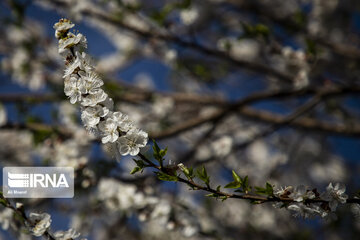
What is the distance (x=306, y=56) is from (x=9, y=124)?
276cm

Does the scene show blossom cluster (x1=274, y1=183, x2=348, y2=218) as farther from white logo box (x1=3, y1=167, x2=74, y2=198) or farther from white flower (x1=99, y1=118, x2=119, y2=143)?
white logo box (x1=3, y1=167, x2=74, y2=198)

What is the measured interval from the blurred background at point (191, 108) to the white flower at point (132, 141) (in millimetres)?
119

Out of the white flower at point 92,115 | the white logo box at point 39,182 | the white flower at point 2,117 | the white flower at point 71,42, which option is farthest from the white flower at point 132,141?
the white flower at point 2,117

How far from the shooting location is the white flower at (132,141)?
51.4 inches

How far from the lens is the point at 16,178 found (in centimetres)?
242

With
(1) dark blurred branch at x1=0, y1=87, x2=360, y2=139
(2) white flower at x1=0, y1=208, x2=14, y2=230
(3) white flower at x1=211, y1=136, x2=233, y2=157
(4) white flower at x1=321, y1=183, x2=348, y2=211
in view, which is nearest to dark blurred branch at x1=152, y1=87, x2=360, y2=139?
(1) dark blurred branch at x1=0, y1=87, x2=360, y2=139

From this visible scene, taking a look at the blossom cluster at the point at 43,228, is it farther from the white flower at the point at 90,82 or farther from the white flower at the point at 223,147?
the white flower at the point at 223,147

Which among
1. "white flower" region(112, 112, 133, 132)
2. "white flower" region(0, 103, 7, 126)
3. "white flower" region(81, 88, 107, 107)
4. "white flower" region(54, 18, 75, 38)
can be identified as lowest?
"white flower" region(112, 112, 133, 132)

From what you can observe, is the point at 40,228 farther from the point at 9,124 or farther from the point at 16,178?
the point at 9,124

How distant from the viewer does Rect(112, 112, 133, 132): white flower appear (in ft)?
4.23

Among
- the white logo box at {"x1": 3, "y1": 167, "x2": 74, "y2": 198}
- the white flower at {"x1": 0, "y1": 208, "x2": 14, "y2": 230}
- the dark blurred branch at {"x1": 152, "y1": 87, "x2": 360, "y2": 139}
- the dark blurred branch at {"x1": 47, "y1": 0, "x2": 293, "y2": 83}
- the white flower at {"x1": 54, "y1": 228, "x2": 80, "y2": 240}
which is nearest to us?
the white flower at {"x1": 54, "y1": 228, "x2": 80, "y2": 240}

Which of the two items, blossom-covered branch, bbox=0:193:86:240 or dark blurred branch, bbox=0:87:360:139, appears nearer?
blossom-covered branch, bbox=0:193:86:240

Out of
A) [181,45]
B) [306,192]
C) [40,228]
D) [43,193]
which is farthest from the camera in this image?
[181,45]

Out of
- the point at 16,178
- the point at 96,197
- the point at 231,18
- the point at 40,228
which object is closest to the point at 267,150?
the point at 231,18
